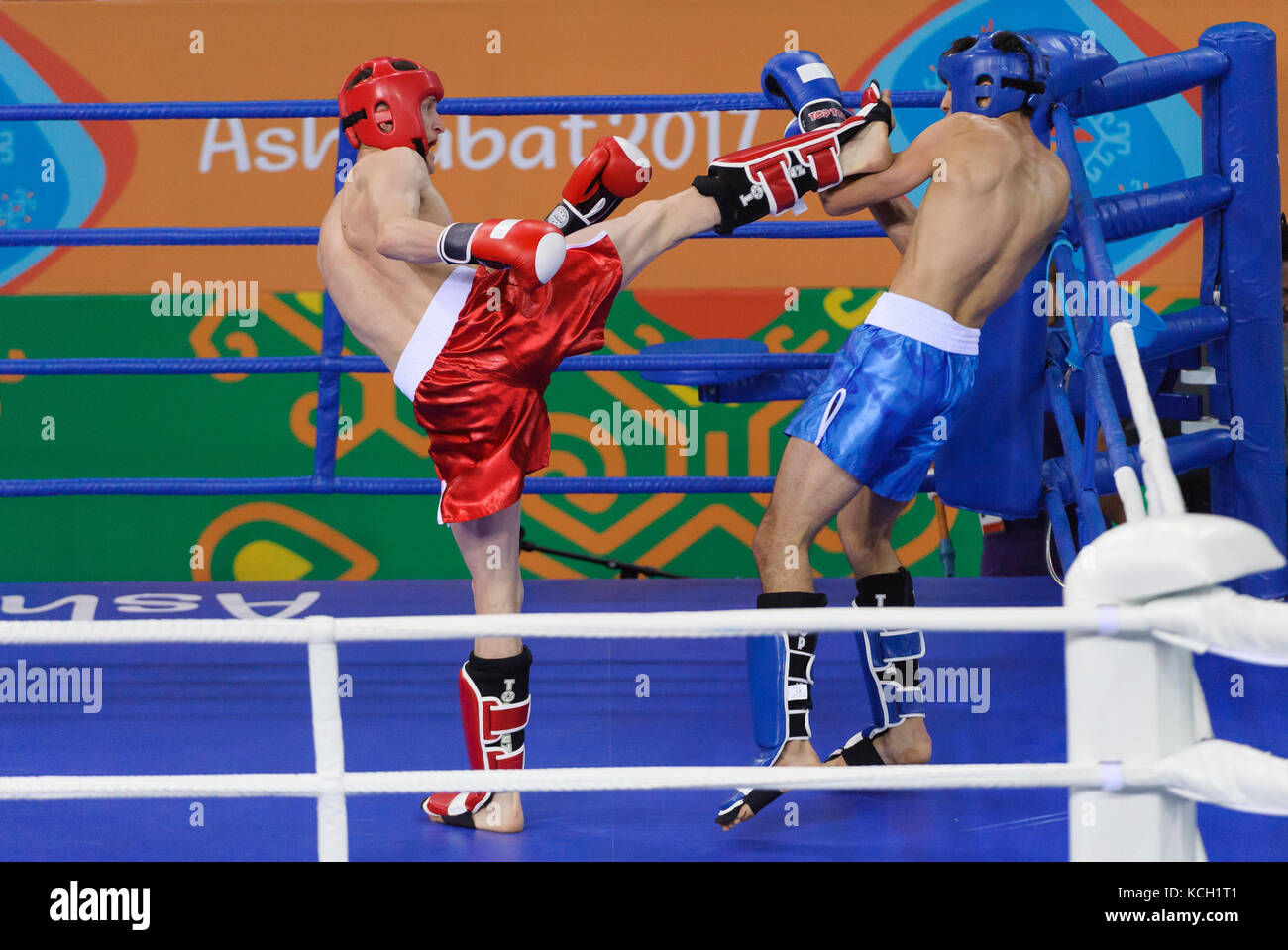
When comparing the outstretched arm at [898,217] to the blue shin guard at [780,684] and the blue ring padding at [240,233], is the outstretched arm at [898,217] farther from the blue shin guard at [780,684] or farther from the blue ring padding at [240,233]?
the blue shin guard at [780,684]

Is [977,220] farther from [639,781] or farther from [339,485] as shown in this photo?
[339,485]

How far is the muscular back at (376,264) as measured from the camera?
2170 mm

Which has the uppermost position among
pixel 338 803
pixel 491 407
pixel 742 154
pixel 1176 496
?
pixel 742 154

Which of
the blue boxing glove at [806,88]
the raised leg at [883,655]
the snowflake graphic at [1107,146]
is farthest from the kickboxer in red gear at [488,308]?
the snowflake graphic at [1107,146]

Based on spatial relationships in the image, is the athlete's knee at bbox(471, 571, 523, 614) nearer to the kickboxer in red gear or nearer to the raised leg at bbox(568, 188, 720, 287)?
the kickboxer in red gear

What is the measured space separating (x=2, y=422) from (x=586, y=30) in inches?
94.4

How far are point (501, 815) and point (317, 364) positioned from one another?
139 centimetres

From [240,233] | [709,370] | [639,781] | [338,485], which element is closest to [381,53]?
[240,233]

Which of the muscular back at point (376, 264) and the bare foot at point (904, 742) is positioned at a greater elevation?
the muscular back at point (376, 264)

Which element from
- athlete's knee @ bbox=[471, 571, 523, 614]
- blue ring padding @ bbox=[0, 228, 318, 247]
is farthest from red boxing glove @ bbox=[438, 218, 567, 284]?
blue ring padding @ bbox=[0, 228, 318, 247]

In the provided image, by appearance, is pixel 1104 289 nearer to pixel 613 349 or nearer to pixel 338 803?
pixel 338 803

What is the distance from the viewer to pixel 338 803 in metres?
1.46

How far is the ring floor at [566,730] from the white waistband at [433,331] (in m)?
0.73
